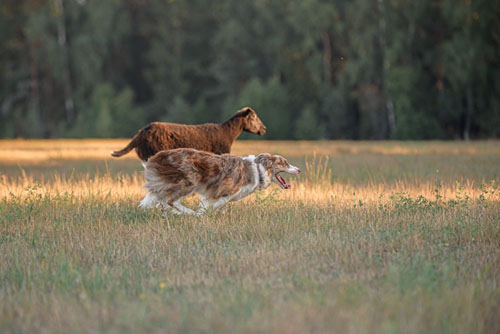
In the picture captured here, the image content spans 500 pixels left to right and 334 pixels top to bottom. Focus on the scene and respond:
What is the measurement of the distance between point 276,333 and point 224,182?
15.0ft

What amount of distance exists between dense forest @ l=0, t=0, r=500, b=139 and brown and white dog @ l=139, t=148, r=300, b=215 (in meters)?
29.1

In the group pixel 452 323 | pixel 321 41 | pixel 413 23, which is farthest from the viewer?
pixel 321 41

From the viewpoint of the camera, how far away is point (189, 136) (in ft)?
38.5

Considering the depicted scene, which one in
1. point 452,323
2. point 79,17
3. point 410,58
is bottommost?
point 452,323

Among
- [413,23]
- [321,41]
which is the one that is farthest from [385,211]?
[321,41]

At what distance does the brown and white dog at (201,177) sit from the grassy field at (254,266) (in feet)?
1.11

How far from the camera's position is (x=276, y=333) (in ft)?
13.0

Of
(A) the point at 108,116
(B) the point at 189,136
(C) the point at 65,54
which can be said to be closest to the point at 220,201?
(B) the point at 189,136

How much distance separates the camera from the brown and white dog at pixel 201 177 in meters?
8.30

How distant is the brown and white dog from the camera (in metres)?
8.30

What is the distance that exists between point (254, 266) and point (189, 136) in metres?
6.32

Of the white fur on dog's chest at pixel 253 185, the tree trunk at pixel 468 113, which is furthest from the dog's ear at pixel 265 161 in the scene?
the tree trunk at pixel 468 113

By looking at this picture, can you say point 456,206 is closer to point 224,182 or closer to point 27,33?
point 224,182

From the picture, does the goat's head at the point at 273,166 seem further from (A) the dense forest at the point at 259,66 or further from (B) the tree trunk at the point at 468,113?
(B) the tree trunk at the point at 468,113
